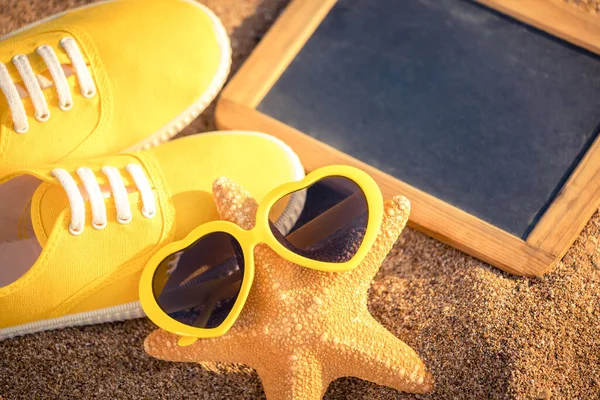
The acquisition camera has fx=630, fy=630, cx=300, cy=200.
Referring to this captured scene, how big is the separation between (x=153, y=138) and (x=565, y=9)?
2.90ft

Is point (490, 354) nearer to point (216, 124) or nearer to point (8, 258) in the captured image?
point (216, 124)

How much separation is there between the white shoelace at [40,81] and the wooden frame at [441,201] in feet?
0.91

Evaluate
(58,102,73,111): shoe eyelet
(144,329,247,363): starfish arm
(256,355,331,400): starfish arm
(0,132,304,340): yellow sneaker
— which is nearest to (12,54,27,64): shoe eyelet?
(58,102,73,111): shoe eyelet

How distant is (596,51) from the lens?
1275 mm

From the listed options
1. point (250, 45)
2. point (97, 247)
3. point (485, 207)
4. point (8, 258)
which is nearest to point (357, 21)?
point (250, 45)

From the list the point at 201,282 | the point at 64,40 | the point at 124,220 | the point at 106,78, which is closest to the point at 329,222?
the point at 201,282

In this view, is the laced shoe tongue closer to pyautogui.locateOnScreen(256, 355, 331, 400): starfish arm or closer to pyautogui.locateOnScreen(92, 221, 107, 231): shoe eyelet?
pyautogui.locateOnScreen(92, 221, 107, 231): shoe eyelet

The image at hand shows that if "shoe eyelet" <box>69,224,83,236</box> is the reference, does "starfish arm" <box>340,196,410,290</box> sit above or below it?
above

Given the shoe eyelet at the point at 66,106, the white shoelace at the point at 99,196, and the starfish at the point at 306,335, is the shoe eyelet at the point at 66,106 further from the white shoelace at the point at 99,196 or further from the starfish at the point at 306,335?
the starfish at the point at 306,335

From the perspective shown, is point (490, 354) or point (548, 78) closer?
point (490, 354)

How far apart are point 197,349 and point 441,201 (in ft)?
1.73

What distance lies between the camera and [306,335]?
996 millimetres

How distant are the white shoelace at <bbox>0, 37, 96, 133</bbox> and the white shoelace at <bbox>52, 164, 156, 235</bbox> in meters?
0.14

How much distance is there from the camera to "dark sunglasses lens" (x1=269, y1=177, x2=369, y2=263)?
41.6 inches
